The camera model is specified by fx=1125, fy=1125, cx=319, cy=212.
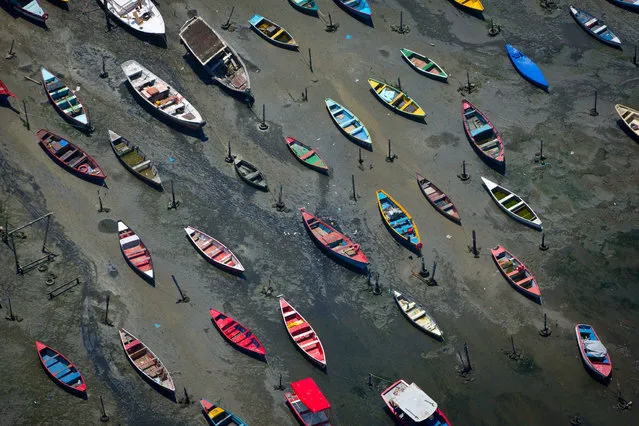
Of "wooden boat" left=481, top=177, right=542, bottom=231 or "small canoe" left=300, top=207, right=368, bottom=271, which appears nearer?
"small canoe" left=300, top=207, right=368, bottom=271

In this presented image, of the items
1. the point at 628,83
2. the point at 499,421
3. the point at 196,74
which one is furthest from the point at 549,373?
the point at 196,74

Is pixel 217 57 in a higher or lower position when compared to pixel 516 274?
higher

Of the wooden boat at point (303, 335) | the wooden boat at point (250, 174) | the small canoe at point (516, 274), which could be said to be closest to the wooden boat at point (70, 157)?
the wooden boat at point (250, 174)

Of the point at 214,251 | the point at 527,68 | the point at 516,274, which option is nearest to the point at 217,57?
the point at 214,251

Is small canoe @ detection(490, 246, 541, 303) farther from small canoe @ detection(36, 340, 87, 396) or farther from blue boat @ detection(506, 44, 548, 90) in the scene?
small canoe @ detection(36, 340, 87, 396)

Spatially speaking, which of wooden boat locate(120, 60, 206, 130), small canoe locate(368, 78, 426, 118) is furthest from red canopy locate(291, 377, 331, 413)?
small canoe locate(368, 78, 426, 118)

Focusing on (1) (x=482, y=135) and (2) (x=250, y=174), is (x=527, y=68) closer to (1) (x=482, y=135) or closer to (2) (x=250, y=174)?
(1) (x=482, y=135)
